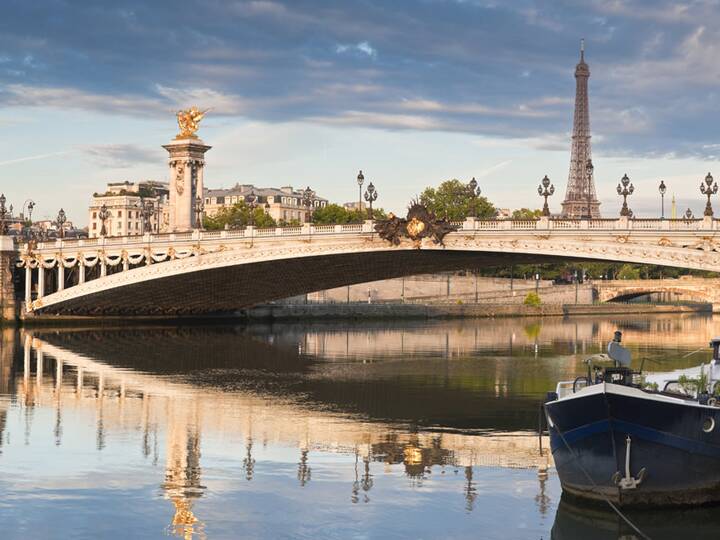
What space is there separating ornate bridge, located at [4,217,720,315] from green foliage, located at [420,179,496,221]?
24.3 meters

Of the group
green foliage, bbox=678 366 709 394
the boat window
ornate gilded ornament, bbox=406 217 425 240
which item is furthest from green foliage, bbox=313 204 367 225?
green foliage, bbox=678 366 709 394

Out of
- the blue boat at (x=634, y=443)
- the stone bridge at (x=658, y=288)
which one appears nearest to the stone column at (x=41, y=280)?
the blue boat at (x=634, y=443)

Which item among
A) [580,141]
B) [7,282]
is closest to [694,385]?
[7,282]

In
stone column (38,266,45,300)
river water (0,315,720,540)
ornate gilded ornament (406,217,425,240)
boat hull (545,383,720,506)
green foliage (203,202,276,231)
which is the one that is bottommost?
river water (0,315,720,540)

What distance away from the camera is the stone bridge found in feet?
389

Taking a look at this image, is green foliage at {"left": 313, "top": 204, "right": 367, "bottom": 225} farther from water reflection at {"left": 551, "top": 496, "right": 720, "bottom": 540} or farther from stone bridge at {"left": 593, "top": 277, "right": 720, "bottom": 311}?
water reflection at {"left": 551, "top": 496, "right": 720, "bottom": 540}

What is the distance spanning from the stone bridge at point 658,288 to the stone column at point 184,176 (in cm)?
5227

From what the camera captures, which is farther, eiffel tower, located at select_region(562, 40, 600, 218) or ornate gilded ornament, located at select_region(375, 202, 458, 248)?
eiffel tower, located at select_region(562, 40, 600, 218)

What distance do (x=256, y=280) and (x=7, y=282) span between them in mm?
14549

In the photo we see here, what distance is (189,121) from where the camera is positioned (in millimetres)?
77125

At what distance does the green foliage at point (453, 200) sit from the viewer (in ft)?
313

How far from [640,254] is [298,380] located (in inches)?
578

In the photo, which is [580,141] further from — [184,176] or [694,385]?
[694,385]

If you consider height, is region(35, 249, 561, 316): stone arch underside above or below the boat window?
above
